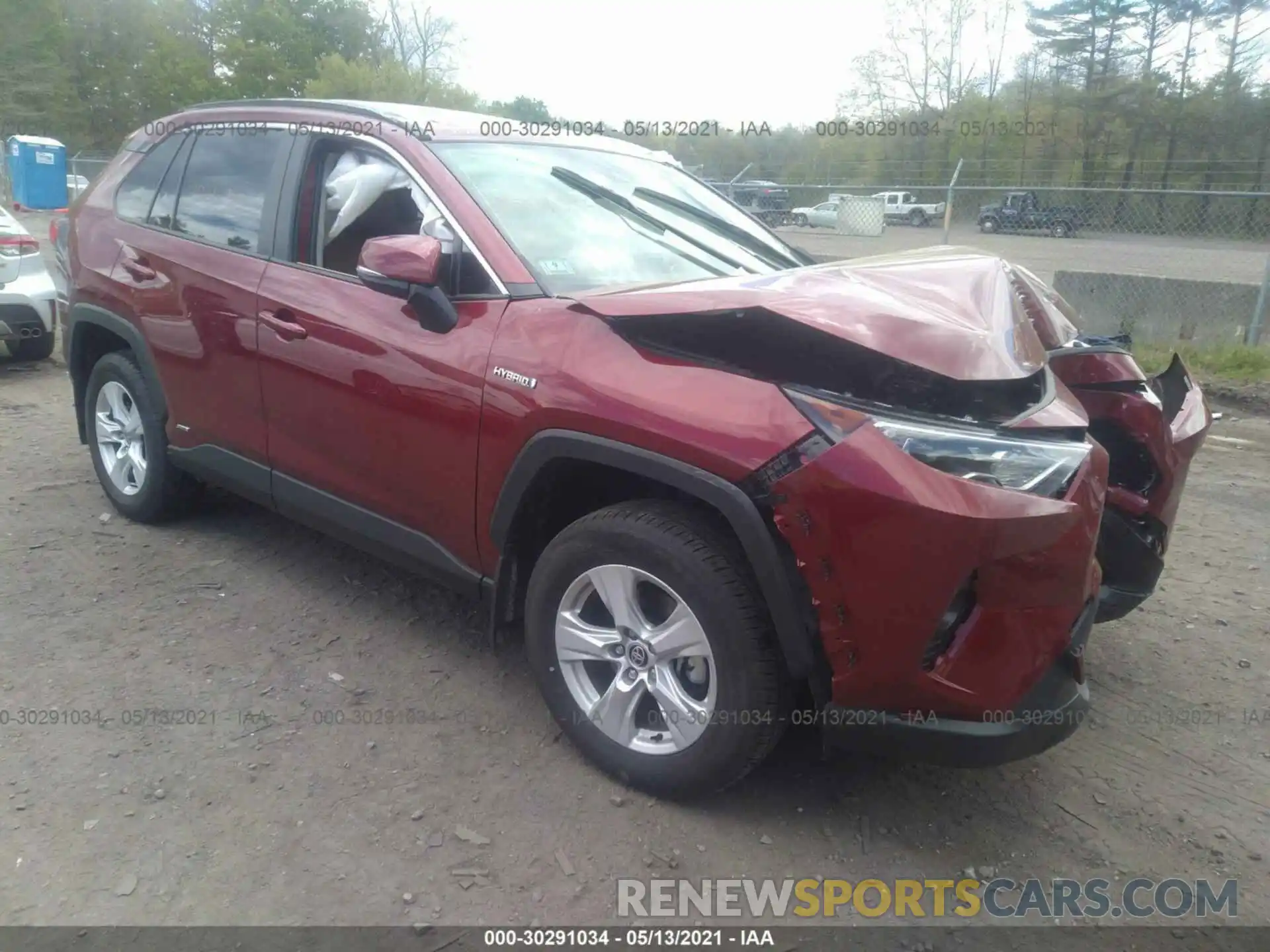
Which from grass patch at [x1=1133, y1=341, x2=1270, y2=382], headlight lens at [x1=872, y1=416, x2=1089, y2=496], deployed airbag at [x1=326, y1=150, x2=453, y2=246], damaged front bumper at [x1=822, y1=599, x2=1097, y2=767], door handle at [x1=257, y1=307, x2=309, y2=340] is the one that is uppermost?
deployed airbag at [x1=326, y1=150, x2=453, y2=246]

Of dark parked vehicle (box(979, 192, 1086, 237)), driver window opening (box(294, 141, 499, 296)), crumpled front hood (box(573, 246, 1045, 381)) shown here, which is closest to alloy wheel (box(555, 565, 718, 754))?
crumpled front hood (box(573, 246, 1045, 381))

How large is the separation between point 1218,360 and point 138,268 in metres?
8.56

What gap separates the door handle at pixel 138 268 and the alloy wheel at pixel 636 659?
A: 2562 millimetres

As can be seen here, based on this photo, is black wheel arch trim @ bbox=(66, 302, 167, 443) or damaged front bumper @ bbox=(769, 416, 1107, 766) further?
black wheel arch trim @ bbox=(66, 302, 167, 443)

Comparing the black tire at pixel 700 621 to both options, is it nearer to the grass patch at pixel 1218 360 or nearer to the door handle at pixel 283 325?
the door handle at pixel 283 325

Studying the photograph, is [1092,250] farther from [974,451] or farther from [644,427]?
[644,427]

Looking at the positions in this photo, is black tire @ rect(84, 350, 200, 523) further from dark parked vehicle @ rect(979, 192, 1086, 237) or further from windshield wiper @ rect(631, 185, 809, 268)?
dark parked vehicle @ rect(979, 192, 1086, 237)

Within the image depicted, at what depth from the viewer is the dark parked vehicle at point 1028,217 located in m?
11.8

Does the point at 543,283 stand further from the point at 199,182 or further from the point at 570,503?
the point at 199,182

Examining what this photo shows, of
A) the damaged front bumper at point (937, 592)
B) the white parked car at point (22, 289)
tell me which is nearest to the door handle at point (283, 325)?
the damaged front bumper at point (937, 592)

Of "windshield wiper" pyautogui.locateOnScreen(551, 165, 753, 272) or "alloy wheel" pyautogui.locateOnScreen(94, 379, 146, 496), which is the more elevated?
"windshield wiper" pyautogui.locateOnScreen(551, 165, 753, 272)

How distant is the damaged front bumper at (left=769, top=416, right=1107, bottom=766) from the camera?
7.04 ft

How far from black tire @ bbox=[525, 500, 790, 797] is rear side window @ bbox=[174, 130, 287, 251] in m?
1.95

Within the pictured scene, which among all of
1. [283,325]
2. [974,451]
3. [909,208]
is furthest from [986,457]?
[909,208]
